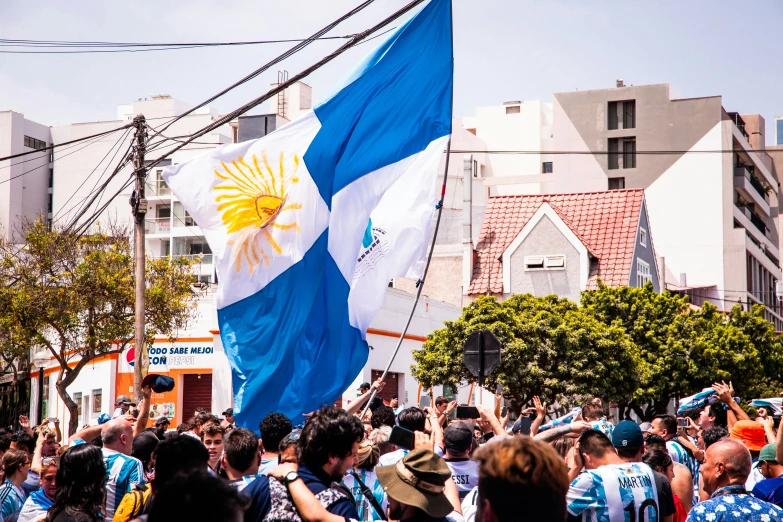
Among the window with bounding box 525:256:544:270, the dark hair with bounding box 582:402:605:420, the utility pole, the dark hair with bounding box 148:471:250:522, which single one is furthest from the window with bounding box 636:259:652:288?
the dark hair with bounding box 148:471:250:522

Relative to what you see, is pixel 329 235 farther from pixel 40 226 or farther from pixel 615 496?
pixel 40 226

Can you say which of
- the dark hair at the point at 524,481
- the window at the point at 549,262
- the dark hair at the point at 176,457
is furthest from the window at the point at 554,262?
the dark hair at the point at 524,481

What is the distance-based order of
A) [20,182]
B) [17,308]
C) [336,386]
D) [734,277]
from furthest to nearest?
[20,182] < [734,277] < [17,308] < [336,386]

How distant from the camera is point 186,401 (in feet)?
110

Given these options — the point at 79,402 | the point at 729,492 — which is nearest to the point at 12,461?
the point at 729,492

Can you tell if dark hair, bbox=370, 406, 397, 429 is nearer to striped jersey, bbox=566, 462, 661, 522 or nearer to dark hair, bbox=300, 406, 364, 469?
striped jersey, bbox=566, 462, 661, 522

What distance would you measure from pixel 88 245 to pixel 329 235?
24380mm

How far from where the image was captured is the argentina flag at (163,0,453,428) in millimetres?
9617

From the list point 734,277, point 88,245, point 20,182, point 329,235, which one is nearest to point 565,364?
point 88,245

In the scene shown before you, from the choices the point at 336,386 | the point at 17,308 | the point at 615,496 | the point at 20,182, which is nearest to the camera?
the point at 615,496

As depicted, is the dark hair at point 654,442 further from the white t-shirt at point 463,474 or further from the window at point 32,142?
the window at point 32,142

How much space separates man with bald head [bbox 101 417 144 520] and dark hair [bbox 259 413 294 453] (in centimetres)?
90

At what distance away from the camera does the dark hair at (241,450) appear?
6.40 m

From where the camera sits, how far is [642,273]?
4681 cm
